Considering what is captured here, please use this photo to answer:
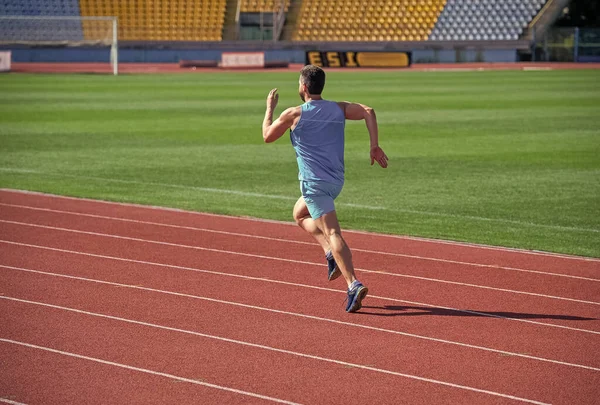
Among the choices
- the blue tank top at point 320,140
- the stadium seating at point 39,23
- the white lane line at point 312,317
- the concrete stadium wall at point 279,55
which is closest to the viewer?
the white lane line at point 312,317

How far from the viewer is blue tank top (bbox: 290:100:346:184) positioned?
7.06 meters

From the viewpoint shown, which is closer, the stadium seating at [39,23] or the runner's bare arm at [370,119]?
the runner's bare arm at [370,119]

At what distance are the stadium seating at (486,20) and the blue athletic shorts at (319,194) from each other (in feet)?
164

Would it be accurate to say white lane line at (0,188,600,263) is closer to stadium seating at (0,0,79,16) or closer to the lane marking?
the lane marking

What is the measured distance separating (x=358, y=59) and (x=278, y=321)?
45.5 m

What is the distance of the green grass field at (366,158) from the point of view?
11539 millimetres

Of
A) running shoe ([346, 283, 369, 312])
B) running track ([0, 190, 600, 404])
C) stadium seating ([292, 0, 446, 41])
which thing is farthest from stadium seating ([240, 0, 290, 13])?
running shoe ([346, 283, 369, 312])

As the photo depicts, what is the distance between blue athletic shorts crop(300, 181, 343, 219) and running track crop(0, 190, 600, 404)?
0.73 meters

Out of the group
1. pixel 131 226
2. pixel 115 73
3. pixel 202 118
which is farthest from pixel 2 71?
pixel 131 226

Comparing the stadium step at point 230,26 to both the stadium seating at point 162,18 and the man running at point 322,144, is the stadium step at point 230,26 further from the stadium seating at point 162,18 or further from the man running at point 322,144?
the man running at point 322,144

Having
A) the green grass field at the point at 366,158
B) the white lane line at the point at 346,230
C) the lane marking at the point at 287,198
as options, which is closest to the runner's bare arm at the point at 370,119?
the white lane line at the point at 346,230

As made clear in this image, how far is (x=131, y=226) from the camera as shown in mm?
10656

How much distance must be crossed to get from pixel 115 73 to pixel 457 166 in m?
30.3

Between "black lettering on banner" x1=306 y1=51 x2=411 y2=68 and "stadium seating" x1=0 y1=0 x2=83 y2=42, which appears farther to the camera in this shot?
"black lettering on banner" x1=306 y1=51 x2=411 y2=68
